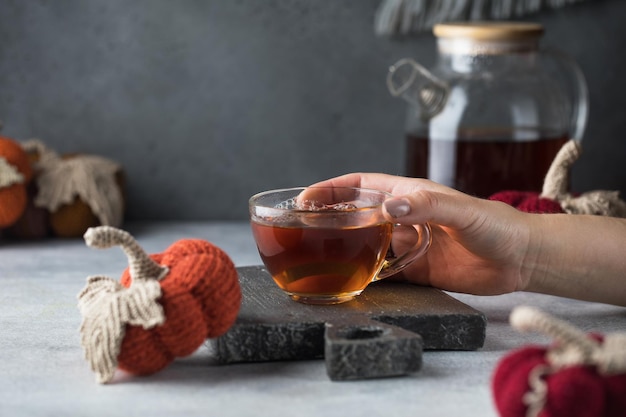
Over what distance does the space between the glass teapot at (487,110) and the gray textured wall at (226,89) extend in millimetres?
219

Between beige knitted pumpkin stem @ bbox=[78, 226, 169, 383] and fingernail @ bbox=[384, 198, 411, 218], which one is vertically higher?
fingernail @ bbox=[384, 198, 411, 218]

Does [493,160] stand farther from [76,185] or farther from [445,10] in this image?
[76,185]

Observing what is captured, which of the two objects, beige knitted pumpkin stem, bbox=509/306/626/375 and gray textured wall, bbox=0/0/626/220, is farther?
gray textured wall, bbox=0/0/626/220

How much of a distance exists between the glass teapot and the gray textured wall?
0.72ft

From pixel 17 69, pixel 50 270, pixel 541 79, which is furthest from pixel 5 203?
pixel 541 79

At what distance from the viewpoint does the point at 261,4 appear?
1751 millimetres

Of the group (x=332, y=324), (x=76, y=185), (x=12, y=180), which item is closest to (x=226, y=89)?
(x=76, y=185)

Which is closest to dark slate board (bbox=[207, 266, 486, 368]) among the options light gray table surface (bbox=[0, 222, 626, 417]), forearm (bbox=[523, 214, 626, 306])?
light gray table surface (bbox=[0, 222, 626, 417])

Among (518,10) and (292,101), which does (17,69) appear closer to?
(292,101)

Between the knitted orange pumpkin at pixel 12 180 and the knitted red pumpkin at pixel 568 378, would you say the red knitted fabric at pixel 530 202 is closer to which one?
the knitted red pumpkin at pixel 568 378

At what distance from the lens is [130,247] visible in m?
0.85

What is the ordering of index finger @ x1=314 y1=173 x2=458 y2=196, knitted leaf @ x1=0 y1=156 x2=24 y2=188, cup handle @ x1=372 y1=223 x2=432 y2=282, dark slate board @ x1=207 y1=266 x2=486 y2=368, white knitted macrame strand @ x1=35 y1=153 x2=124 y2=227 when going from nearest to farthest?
dark slate board @ x1=207 y1=266 x2=486 y2=368, cup handle @ x1=372 y1=223 x2=432 y2=282, index finger @ x1=314 y1=173 x2=458 y2=196, knitted leaf @ x1=0 y1=156 x2=24 y2=188, white knitted macrame strand @ x1=35 y1=153 x2=124 y2=227

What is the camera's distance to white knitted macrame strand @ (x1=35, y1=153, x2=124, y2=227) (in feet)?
5.16

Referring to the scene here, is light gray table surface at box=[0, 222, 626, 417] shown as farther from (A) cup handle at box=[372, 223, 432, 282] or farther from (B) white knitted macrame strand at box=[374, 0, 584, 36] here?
(B) white knitted macrame strand at box=[374, 0, 584, 36]
